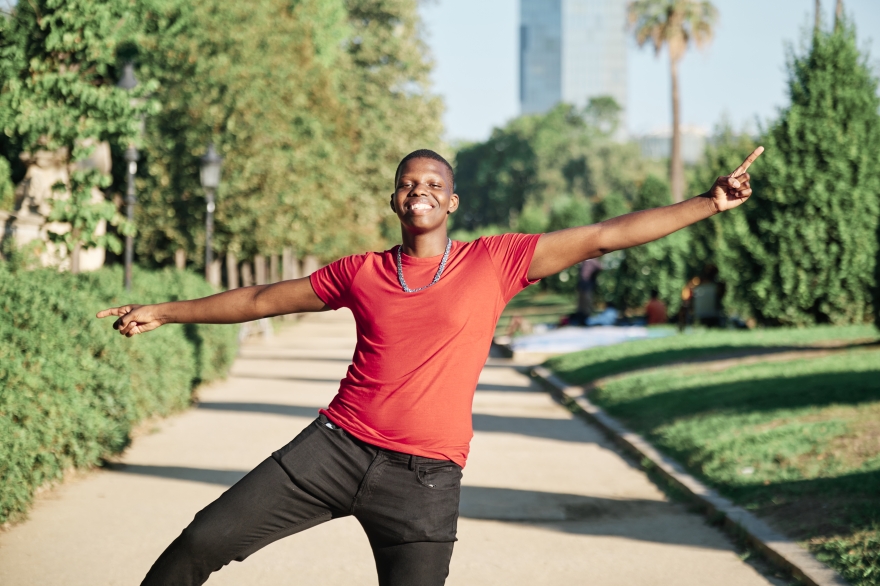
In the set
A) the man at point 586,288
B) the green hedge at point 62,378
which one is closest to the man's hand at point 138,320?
the green hedge at point 62,378

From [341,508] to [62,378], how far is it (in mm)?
4457

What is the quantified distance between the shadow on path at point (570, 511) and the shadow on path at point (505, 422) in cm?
325

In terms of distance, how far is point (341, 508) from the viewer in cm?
365

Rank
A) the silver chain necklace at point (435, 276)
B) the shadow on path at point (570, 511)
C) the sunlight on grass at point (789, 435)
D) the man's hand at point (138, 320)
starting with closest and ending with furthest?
1. the silver chain necklace at point (435, 276)
2. the man's hand at point (138, 320)
3. the sunlight on grass at point (789, 435)
4. the shadow on path at point (570, 511)

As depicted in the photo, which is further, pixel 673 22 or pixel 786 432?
pixel 673 22

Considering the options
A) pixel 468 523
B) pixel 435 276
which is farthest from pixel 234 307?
pixel 468 523

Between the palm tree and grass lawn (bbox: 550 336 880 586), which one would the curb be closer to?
grass lawn (bbox: 550 336 880 586)

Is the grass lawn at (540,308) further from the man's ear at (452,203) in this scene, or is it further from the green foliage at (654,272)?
the man's ear at (452,203)

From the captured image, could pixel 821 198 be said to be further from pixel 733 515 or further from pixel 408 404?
pixel 408 404

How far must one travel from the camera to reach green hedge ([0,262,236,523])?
6652 mm

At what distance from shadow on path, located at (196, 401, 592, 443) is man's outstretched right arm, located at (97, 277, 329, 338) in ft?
25.9

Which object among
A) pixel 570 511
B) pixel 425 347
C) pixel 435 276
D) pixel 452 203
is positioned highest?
pixel 452 203

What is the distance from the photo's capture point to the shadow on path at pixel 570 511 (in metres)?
7.12

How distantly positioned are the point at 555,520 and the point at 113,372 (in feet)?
12.6
